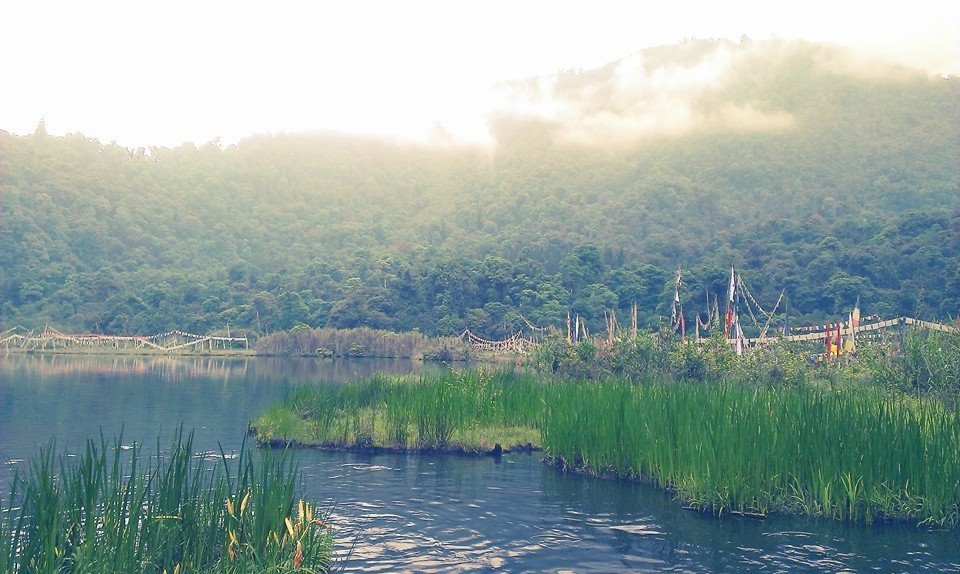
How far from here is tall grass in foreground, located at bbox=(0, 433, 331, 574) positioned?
311 inches

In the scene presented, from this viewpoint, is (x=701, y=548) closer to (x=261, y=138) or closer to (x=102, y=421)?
(x=102, y=421)

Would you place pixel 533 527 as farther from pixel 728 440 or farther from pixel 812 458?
pixel 812 458

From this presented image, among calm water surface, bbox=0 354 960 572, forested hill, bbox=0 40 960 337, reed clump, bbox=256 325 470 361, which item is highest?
forested hill, bbox=0 40 960 337

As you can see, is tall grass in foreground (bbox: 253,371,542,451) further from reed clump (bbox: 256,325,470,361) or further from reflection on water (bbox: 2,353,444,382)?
reed clump (bbox: 256,325,470,361)

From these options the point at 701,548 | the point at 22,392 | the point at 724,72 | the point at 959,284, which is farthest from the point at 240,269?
the point at 724,72

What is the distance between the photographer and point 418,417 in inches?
863

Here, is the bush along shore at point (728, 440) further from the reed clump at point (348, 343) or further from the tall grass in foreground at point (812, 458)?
the reed clump at point (348, 343)

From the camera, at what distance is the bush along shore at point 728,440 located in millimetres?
13906

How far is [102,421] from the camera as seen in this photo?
90.9 ft

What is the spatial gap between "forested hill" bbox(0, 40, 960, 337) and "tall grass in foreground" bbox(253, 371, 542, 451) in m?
59.7

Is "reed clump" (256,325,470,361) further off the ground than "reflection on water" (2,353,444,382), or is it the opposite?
"reed clump" (256,325,470,361)

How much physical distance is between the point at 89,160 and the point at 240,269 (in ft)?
173

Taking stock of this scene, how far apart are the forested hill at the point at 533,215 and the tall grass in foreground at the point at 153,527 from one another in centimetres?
7292

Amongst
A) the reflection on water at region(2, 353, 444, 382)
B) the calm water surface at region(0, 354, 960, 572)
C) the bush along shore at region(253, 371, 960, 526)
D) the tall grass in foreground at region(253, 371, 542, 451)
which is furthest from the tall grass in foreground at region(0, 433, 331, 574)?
the reflection on water at region(2, 353, 444, 382)
